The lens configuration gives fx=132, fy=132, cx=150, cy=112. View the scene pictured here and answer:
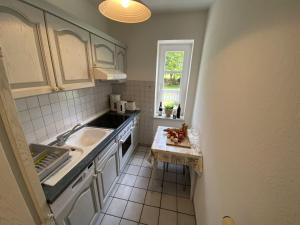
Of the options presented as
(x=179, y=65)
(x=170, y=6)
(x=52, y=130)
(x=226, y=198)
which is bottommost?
(x=226, y=198)

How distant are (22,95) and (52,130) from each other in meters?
0.65

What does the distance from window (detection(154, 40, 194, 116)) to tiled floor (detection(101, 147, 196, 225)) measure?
1228 millimetres

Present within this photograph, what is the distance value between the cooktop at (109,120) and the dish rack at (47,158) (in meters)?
0.68

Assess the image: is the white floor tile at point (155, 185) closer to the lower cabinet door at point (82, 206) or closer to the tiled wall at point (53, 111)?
the lower cabinet door at point (82, 206)

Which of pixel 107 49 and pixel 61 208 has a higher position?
pixel 107 49

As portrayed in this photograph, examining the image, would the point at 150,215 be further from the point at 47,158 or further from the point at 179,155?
the point at 47,158

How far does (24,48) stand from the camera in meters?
0.84

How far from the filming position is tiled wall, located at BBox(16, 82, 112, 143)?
1.13 metres

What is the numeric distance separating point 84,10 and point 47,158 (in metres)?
1.85

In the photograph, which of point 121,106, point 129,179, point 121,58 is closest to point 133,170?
point 129,179

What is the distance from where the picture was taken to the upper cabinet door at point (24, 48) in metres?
0.75

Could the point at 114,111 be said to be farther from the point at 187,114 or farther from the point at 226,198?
the point at 226,198

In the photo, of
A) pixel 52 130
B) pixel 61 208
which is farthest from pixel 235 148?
pixel 52 130

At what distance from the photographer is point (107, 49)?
1776 mm
